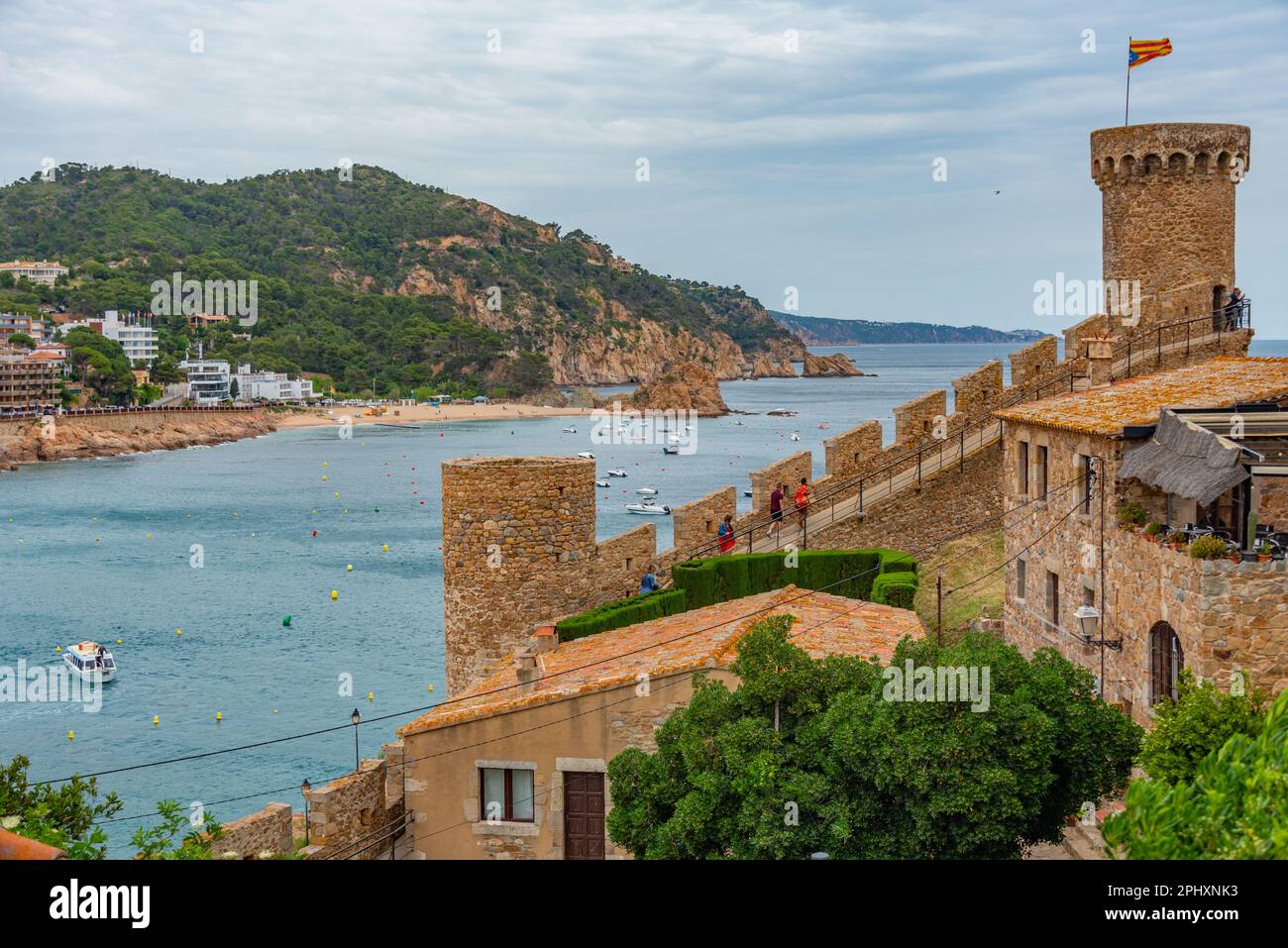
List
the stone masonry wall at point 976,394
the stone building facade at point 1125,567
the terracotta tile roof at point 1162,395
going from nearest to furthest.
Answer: the stone building facade at point 1125,567, the terracotta tile roof at point 1162,395, the stone masonry wall at point 976,394

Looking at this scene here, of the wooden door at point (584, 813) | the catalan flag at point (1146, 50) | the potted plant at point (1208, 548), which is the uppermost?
the catalan flag at point (1146, 50)

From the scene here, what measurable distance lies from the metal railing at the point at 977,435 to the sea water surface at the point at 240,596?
1207 centimetres

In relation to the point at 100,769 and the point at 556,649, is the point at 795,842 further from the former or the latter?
the point at 100,769

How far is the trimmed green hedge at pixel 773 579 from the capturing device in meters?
22.0

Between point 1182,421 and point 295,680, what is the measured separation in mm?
35478

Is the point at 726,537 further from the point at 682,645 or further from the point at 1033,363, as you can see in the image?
the point at 1033,363

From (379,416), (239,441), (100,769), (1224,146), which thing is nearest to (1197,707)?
(1224,146)

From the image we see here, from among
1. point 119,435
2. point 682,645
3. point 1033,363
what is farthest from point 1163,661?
point 119,435

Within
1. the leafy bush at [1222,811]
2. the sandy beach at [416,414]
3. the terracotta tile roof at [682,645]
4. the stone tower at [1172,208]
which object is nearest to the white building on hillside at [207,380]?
the sandy beach at [416,414]

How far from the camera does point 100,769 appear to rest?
119 ft

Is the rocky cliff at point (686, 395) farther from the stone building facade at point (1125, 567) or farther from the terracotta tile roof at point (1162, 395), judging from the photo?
the terracotta tile roof at point (1162, 395)

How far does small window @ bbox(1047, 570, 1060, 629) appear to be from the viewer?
66.1ft

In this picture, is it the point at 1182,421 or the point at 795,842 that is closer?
the point at 795,842

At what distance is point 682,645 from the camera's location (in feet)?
62.4
